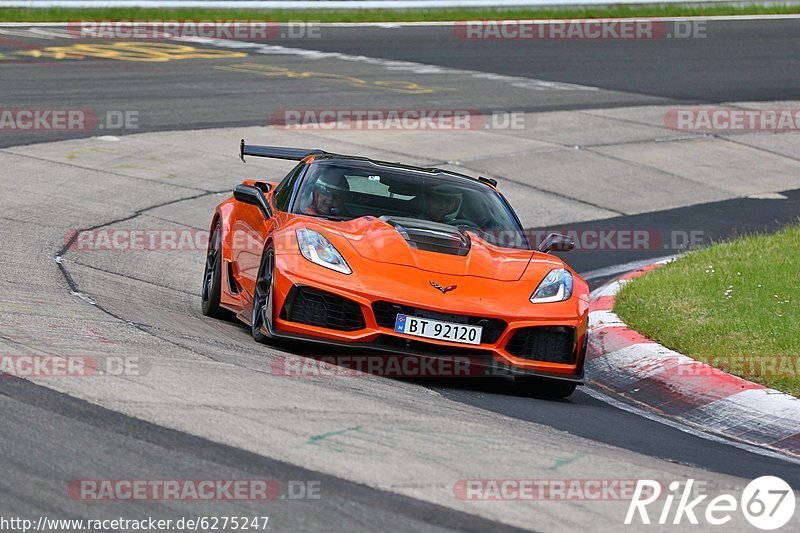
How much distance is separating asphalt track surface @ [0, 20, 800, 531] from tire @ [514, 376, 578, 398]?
0.08 metres

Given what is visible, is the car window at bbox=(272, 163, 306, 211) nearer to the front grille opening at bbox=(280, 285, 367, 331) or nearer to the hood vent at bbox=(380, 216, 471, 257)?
the hood vent at bbox=(380, 216, 471, 257)

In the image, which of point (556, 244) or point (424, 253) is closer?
point (424, 253)

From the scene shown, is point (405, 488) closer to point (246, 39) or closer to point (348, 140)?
point (348, 140)

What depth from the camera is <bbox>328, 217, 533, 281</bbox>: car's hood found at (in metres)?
7.72

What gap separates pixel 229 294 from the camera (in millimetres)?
9125

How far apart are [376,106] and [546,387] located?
40.1 ft

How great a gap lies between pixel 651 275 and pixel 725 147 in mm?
8307

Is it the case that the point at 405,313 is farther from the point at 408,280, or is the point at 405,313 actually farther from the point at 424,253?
the point at 424,253

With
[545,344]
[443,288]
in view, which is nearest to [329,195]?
[443,288]

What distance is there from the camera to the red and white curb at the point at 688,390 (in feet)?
23.5

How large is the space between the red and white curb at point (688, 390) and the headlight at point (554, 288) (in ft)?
2.56

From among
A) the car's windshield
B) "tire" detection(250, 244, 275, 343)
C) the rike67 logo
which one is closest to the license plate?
"tire" detection(250, 244, 275, 343)

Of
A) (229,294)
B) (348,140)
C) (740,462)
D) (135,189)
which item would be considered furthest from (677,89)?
(740,462)

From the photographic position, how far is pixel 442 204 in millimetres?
8828
